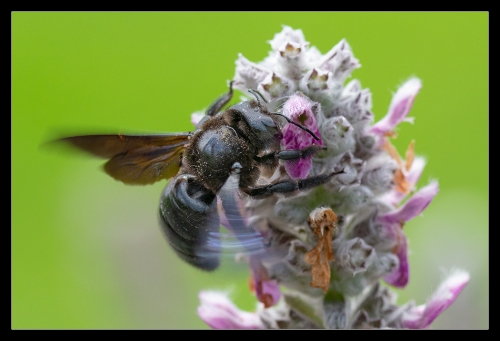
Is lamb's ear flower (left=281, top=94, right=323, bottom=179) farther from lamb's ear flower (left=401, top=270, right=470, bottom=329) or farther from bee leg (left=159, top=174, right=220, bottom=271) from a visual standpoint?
lamb's ear flower (left=401, top=270, right=470, bottom=329)

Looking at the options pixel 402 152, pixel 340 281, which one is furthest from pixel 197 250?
pixel 402 152

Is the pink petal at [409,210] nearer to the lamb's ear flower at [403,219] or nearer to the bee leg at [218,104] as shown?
the lamb's ear flower at [403,219]

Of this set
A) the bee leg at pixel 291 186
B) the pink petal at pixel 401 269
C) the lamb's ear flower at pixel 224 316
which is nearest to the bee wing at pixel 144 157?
the bee leg at pixel 291 186

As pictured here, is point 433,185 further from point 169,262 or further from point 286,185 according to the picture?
point 169,262

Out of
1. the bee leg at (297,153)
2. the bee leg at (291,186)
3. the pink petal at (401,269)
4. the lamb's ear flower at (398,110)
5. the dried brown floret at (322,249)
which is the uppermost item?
the lamb's ear flower at (398,110)

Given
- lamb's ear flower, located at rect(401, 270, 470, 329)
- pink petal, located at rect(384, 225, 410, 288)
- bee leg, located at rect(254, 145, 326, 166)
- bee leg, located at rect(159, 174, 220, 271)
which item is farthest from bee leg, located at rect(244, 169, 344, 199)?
lamb's ear flower, located at rect(401, 270, 470, 329)

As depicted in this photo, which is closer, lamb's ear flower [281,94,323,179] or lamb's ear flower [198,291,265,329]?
lamb's ear flower [281,94,323,179]
